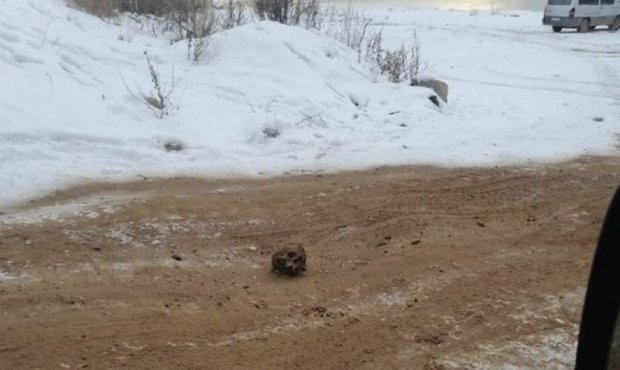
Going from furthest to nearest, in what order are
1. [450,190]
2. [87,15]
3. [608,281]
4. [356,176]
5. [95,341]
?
[87,15] → [356,176] → [450,190] → [95,341] → [608,281]

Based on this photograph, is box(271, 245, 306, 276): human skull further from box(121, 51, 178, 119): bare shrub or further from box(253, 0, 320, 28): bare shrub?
box(253, 0, 320, 28): bare shrub

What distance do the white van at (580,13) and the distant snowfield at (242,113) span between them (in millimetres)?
18467

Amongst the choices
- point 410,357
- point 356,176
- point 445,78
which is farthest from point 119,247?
point 445,78

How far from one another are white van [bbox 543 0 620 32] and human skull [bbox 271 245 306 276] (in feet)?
98.7

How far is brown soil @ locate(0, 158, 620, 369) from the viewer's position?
12.6ft

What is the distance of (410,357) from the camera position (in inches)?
150

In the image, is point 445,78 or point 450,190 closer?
point 450,190

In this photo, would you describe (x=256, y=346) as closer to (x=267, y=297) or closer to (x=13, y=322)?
(x=267, y=297)

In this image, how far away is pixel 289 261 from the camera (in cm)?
482

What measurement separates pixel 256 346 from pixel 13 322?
4.48ft

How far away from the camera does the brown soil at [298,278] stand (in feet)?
12.6

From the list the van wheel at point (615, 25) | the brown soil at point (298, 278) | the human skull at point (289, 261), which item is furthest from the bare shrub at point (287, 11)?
the van wheel at point (615, 25)

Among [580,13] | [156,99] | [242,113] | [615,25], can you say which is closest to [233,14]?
[242,113]

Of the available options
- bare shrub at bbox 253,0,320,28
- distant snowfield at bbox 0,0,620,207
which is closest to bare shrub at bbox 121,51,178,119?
distant snowfield at bbox 0,0,620,207
